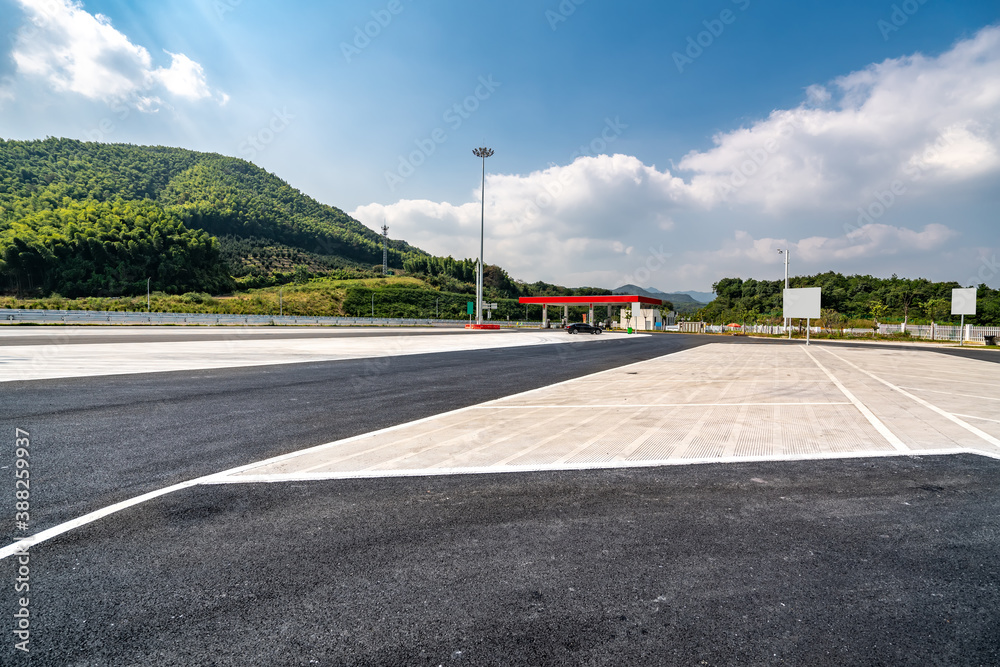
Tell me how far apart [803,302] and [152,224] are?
94437 millimetres

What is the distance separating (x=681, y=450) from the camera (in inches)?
207

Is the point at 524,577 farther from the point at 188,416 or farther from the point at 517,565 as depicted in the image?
the point at 188,416

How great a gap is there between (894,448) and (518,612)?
557 cm

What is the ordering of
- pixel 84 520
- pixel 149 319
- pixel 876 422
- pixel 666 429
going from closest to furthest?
pixel 84 520, pixel 666 429, pixel 876 422, pixel 149 319

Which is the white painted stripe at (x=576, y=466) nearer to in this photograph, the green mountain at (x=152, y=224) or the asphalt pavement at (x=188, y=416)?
the asphalt pavement at (x=188, y=416)

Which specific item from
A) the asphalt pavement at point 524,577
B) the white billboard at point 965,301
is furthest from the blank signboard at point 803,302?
the asphalt pavement at point 524,577

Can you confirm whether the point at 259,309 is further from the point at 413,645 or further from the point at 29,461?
the point at 413,645

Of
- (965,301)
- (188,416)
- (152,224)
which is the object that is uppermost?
(152,224)

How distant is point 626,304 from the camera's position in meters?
62.5

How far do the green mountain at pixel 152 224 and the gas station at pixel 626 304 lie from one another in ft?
197

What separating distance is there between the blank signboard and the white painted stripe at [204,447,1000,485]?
3364 cm

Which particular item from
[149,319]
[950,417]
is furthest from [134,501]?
[149,319]

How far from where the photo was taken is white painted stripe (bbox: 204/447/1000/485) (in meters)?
4.14

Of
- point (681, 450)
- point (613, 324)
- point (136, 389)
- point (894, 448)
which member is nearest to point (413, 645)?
point (681, 450)
